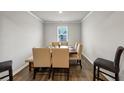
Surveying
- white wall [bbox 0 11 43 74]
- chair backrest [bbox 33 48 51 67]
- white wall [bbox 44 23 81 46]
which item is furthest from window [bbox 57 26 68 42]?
chair backrest [bbox 33 48 51 67]

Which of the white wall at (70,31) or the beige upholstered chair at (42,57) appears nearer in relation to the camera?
the beige upholstered chair at (42,57)

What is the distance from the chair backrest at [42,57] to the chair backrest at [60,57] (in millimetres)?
145

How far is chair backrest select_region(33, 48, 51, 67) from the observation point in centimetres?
320

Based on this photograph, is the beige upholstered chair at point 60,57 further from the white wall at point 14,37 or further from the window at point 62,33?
the window at point 62,33

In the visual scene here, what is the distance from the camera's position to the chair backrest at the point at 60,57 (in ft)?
10.3

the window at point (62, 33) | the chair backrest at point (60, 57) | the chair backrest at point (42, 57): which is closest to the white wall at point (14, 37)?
the chair backrest at point (42, 57)

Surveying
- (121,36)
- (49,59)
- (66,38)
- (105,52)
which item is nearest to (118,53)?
(121,36)

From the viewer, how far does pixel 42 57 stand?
3248mm

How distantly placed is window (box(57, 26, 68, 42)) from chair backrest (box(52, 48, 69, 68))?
534 cm

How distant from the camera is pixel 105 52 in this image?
3.54 metres

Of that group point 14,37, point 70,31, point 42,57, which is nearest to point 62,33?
point 70,31

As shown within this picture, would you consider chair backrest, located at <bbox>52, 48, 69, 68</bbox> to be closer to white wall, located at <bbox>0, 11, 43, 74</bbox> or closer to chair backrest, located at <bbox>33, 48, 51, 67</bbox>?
chair backrest, located at <bbox>33, 48, 51, 67</bbox>
